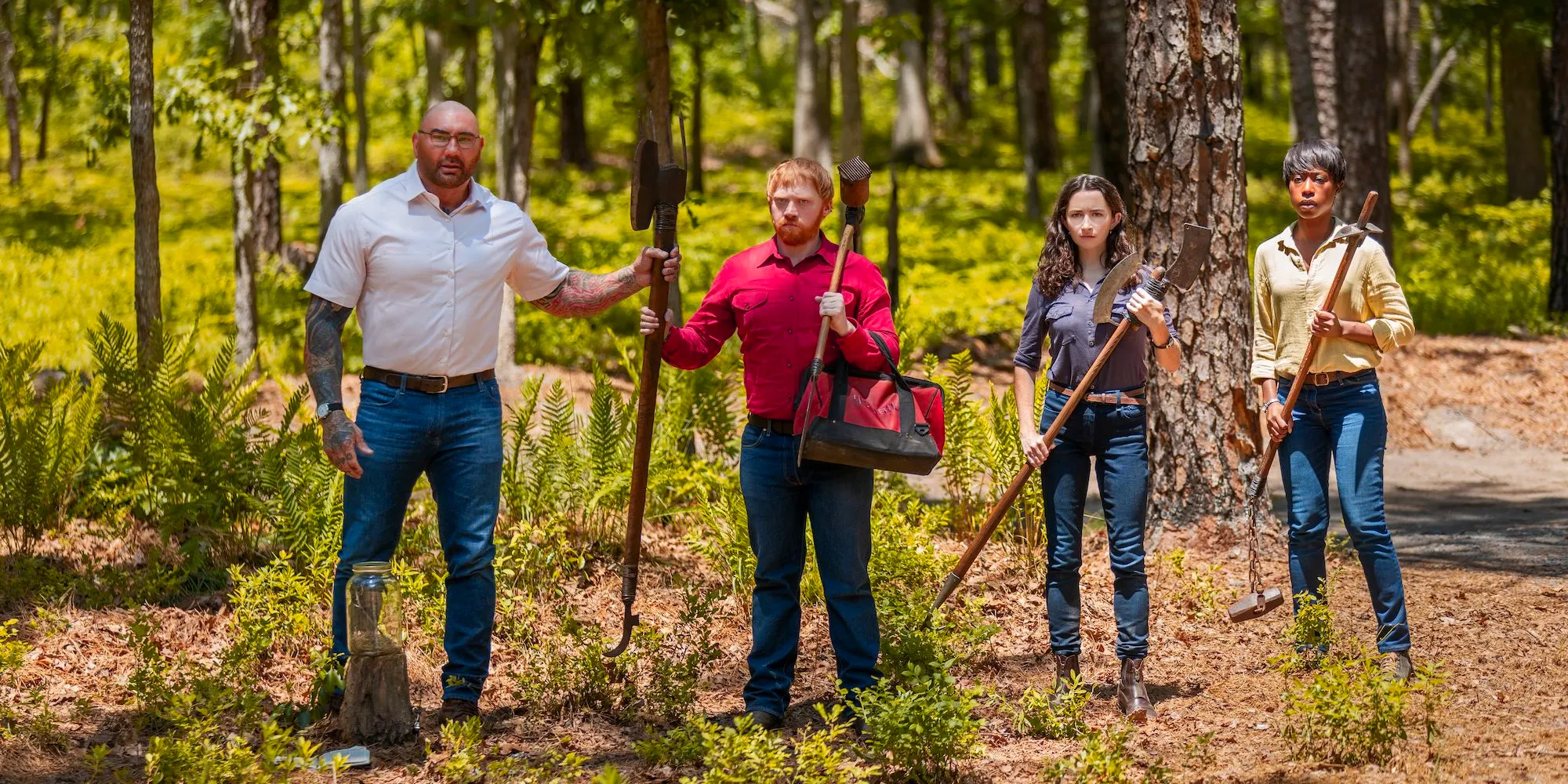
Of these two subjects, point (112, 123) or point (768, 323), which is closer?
point (768, 323)

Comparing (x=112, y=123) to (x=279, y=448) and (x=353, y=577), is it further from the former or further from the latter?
(x=353, y=577)

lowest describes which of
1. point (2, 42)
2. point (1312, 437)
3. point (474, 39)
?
point (1312, 437)

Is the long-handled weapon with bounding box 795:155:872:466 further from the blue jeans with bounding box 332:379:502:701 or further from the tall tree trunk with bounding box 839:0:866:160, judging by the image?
the tall tree trunk with bounding box 839:0:866:160

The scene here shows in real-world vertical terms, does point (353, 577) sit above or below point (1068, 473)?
below

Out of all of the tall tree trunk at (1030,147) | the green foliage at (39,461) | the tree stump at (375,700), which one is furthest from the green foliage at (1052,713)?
the tall tree trunk at (1030,147)

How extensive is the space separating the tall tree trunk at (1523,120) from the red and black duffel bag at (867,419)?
19.8m

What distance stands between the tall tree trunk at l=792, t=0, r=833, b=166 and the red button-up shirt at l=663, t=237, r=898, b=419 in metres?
14.1

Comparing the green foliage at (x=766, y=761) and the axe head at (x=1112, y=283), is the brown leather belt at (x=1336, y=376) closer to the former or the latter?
the axe head at (x=1112, y=283)

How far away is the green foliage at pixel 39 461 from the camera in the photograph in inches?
263

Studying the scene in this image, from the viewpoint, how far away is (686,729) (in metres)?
4.55

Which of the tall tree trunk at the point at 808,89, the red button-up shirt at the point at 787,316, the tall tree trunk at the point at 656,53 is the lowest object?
the red button-up shirt at the point at 787,316

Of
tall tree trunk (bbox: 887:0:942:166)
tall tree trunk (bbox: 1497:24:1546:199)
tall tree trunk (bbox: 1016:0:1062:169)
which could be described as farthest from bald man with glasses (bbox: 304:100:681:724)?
tall tree trunk (bbox: 887:0:942:166)

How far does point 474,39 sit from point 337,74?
6.45 feet

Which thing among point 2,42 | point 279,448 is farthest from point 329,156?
point 2,42
